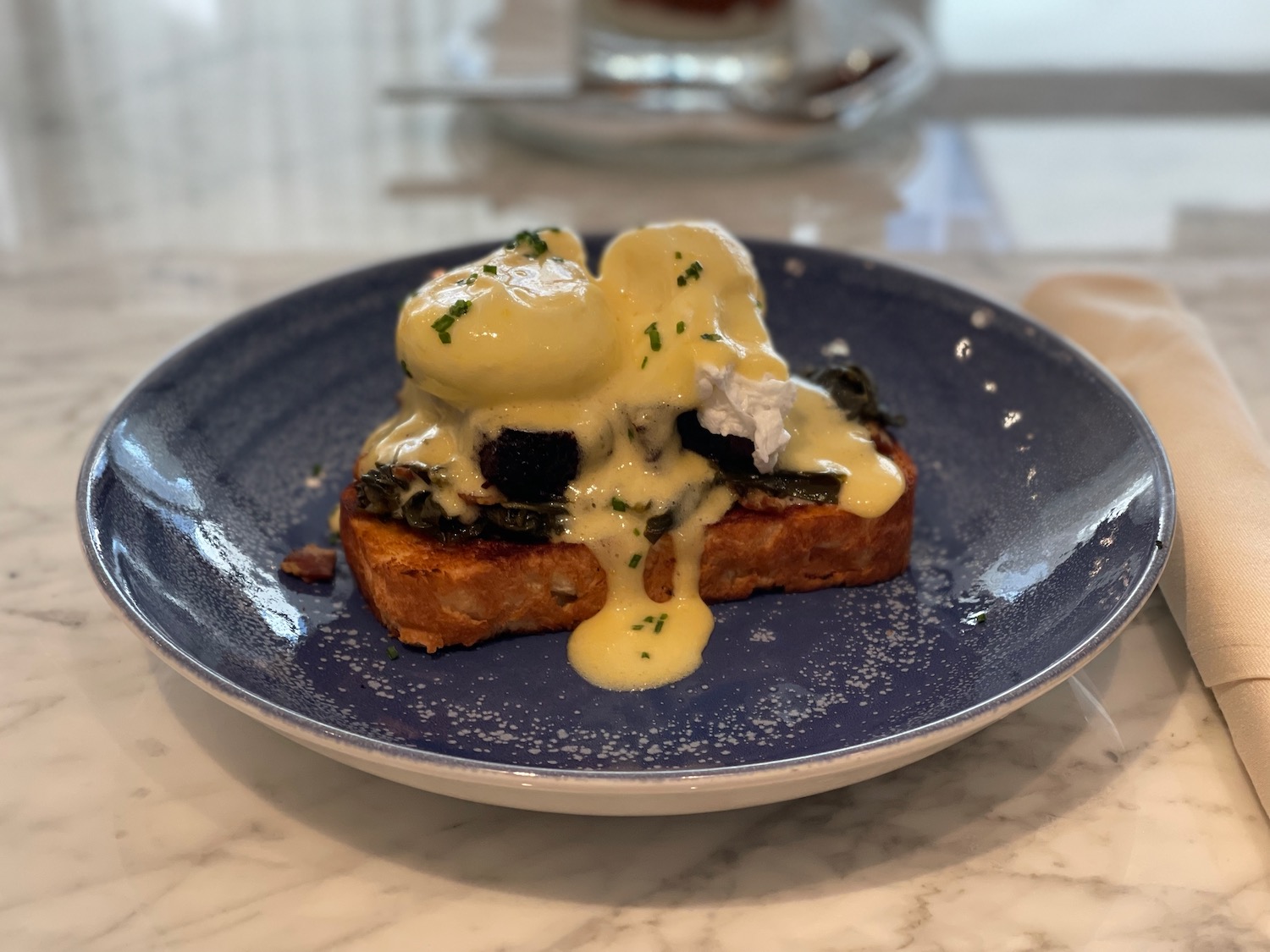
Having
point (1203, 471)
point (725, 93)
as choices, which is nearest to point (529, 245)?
point (1203, 471)

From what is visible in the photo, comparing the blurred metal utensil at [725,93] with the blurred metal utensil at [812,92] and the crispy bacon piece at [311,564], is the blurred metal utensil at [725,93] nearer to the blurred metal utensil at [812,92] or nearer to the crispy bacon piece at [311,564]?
the blurred metal utensil at [812,92]

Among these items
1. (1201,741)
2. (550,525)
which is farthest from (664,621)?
(1201,741)

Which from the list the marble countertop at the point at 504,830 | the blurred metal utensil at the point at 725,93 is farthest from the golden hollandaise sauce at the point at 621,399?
the blurred metal utensil at the point at 725,93

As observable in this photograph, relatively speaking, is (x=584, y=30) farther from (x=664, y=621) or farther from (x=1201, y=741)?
(x=1201, y=741)

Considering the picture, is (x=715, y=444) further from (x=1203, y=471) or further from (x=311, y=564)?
(x=1203, y=471)

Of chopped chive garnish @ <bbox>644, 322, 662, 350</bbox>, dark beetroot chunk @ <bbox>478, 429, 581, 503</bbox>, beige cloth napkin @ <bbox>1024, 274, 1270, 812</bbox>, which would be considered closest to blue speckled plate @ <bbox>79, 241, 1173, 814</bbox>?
beige cloth napkin @ <bbox>1024, 274, 1270, 812</bbox>

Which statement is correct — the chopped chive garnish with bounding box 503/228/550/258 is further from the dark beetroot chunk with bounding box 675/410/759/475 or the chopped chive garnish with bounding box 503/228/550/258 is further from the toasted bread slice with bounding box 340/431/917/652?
the toasted bread slice with bounding box 340/431/917/652
